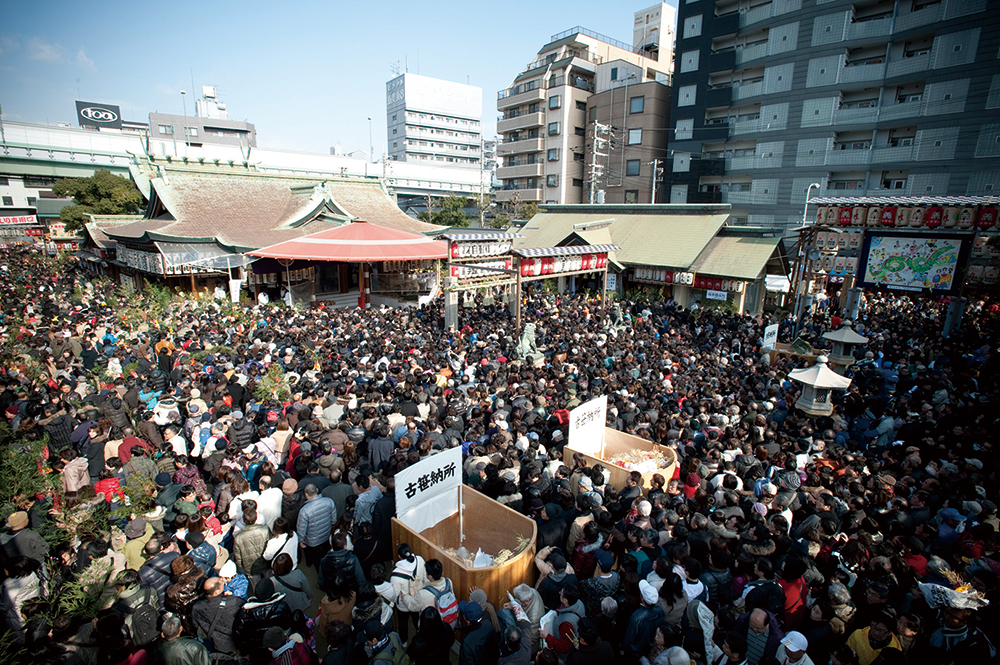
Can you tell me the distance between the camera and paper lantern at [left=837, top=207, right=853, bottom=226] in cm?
1694

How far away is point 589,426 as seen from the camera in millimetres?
8500

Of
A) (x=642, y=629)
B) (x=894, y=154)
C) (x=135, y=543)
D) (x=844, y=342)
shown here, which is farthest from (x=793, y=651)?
(x=894, y=154)

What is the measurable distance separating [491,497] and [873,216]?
683 inches

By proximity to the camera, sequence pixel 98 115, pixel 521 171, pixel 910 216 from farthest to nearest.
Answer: pixel 98 115 < pixel 521 171 < pixel 910 216

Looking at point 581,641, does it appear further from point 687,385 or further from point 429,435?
point 687,385

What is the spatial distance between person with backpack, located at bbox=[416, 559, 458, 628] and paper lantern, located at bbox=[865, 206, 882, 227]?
61.6ft

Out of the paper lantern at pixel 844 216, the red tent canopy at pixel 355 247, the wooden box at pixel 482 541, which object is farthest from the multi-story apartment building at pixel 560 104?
the wooden box at pixel 482 541

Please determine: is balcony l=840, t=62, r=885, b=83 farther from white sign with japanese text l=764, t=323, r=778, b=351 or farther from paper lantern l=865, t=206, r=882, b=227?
white sign with japanese text l=764, t=323, r=778, b=351

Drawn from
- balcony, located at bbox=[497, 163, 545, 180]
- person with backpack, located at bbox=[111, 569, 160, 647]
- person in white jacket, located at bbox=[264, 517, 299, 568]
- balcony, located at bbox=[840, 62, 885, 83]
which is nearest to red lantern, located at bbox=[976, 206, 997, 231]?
balcony, located at bbox=[840, 62, 885, 83]

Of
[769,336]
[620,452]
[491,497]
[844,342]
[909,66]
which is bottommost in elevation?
[620,452]

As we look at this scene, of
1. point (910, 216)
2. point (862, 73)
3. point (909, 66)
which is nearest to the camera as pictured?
point (910, 216)

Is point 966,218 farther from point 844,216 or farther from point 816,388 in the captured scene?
point 816,388

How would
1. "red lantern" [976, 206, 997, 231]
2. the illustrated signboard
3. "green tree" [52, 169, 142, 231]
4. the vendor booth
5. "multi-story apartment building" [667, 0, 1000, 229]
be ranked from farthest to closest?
1. "green tree" [52, 169, 142, 231]
2. "multi-story apartment building" [667, 0, 1000, 229]
3. the illustrated signboard
4. "red lantern" [976, 206, 997, 231]
5. the vendor booth

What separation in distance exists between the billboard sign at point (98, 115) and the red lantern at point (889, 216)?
10571 cm
